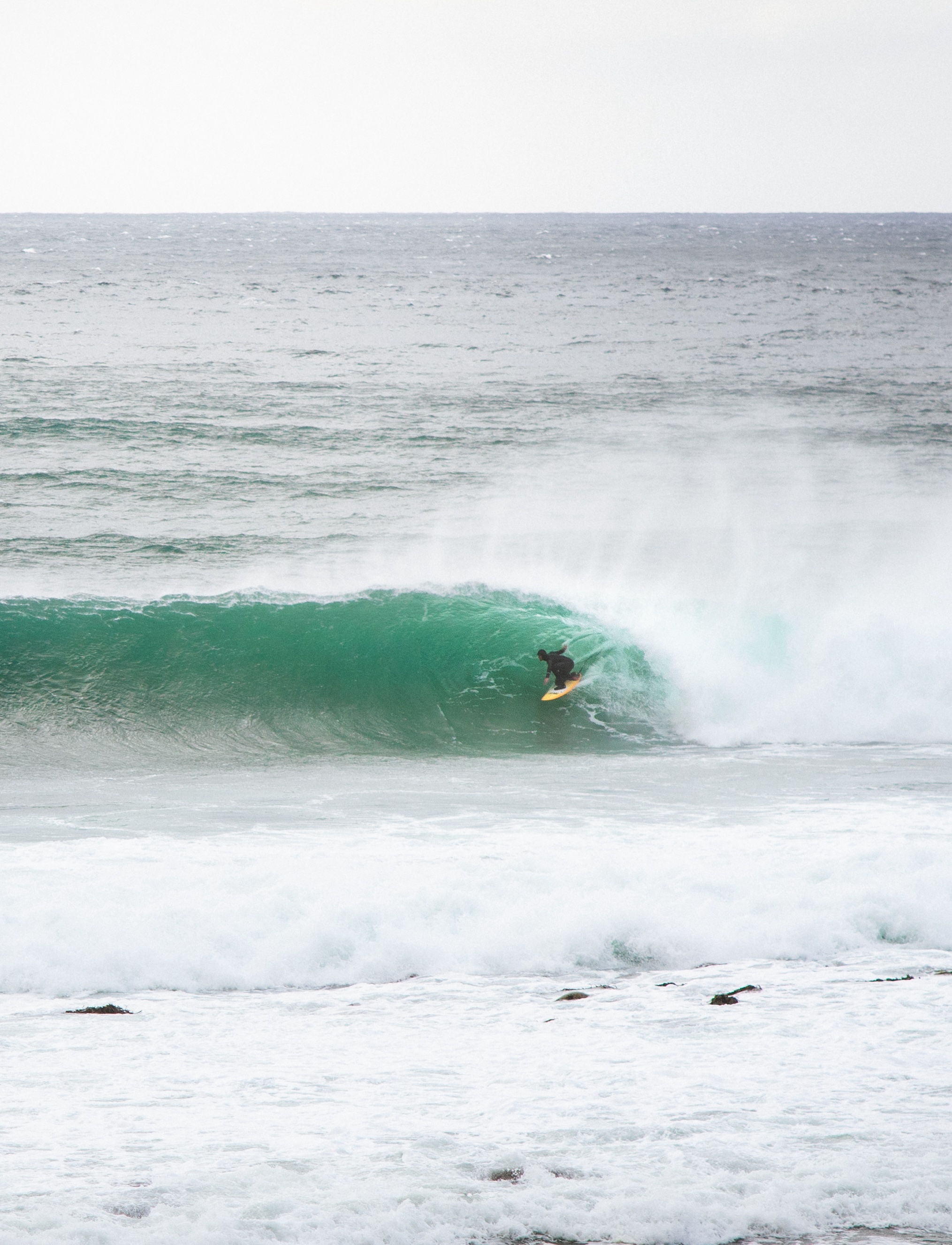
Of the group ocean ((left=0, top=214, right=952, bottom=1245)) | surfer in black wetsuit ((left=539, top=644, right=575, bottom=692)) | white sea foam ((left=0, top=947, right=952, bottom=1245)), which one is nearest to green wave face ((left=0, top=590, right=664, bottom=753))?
ocean ((left=0, top=214, right=952, bottom=1245))

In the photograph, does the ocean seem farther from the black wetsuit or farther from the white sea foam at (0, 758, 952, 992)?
the black wetsuit

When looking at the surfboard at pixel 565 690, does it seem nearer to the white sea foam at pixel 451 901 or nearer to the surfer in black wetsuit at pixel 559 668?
the surfer in black wetsuit at pixel 559 668

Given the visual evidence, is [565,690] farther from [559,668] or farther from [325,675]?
[325,675]

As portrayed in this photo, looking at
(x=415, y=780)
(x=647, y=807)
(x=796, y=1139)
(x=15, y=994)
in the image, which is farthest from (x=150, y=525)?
(x=796, y=1139)

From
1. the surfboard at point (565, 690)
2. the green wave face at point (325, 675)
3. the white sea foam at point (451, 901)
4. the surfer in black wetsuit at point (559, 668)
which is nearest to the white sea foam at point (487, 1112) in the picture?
the white sea foam at point (451, 901)

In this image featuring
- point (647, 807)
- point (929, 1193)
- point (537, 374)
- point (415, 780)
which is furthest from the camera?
point (537, 374)

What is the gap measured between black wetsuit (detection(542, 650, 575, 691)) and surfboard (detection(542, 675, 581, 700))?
3 centimetres

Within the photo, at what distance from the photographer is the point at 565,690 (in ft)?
36.1

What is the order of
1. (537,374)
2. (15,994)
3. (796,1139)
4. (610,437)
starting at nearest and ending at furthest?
1. (796,1139)
2. (15,994)
3. (610,437)
4. (537,374)

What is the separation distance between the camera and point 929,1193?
3279 mm

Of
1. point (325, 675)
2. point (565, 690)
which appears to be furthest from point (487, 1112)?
point (325, 675)

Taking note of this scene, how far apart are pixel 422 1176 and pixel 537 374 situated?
26977 millimetres

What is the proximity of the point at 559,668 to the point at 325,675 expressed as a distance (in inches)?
102

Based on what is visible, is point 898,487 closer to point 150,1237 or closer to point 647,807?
point 647,807
